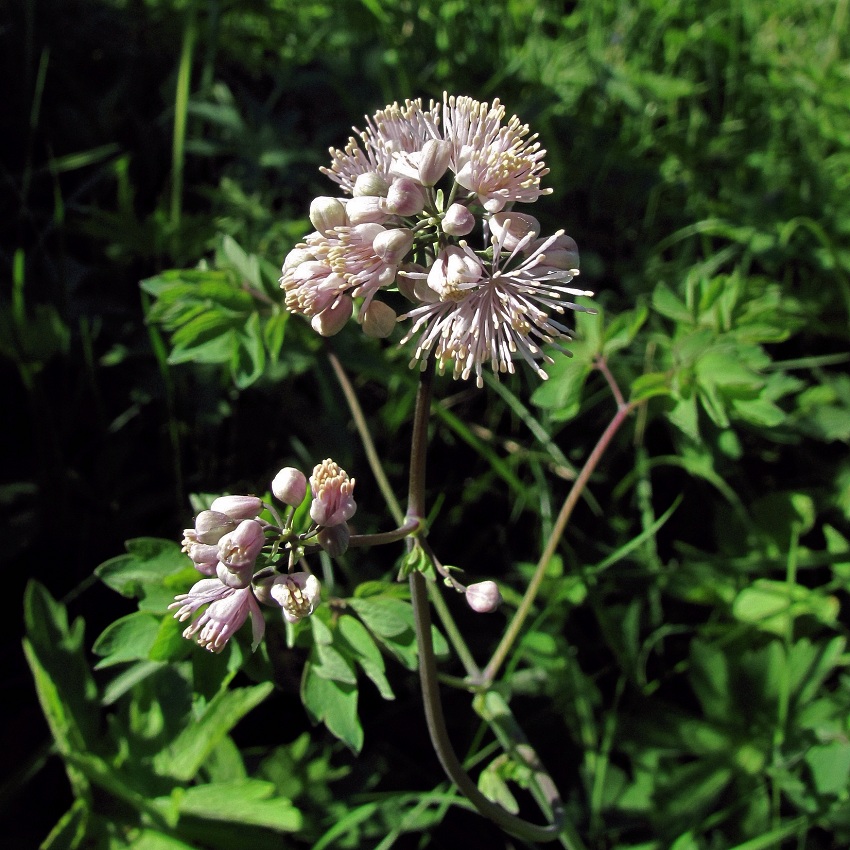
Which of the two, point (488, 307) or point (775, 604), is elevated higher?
point (488, 307)

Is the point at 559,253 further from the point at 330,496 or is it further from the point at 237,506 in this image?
the point at 237,506

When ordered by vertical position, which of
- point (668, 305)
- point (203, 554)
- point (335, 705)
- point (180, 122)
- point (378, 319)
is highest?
point (378, 319)

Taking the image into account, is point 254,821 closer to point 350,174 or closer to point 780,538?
point 350,174

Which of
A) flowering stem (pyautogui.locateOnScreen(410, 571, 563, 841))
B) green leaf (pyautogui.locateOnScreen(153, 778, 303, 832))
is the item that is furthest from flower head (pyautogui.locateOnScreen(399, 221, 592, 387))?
green leaf (pyautogui.locateOnScreen(153, 778, 303, 832))

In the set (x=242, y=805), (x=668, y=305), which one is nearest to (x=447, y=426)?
(x=668, y=305)

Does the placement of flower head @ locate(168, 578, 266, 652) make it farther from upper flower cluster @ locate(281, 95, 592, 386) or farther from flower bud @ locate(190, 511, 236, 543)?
upper flower cluster @ locate(281, 95, 592, 386)

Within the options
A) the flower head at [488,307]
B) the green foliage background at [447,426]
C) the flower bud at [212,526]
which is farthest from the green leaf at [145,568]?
the flower head at [488,307]

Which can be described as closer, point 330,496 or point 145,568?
point 330,496

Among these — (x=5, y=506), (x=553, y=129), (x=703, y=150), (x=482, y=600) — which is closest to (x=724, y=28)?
(x=703, y=150)
